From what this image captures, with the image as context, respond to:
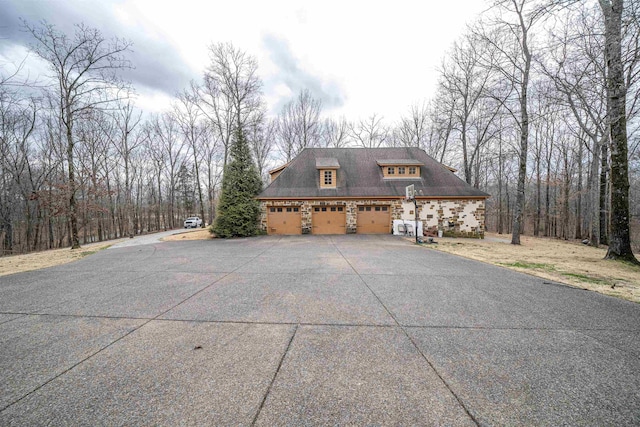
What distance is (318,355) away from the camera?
2482 mm

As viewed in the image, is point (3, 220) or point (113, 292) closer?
point (113, 292)

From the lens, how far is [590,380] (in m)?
2.09

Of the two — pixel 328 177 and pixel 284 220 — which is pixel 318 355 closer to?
pixel 284 220

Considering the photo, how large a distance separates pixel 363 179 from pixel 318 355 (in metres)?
15.4

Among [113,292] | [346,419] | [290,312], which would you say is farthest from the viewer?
[113,292]

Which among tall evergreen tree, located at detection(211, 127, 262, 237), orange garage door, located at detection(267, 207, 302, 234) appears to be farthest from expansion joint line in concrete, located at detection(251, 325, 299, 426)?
orange garage door, located at detection(267, 207, 302, 234)

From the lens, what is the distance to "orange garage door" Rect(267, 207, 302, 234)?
15.7m

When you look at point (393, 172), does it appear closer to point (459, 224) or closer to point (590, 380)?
point (459, 224)

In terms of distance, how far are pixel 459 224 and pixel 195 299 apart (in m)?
16.1

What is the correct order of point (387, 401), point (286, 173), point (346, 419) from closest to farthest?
point (346, 419), point (387, 401), point (286, 173)

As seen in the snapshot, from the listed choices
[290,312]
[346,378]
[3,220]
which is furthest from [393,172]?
A: [3,220]

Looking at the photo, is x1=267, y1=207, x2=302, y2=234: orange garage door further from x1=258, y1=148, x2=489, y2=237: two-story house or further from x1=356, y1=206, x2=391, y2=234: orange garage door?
x1=356, y1=206, x2=391, y2=234: orange garage door

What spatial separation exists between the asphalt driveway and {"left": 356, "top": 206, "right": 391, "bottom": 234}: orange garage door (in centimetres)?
1088

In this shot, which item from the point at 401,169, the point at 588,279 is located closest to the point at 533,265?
the point at 588,279
